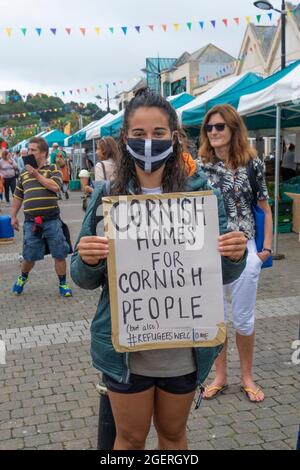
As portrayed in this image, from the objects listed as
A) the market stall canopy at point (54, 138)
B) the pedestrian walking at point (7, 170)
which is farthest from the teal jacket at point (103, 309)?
the market stall canopy at point (54, 138)

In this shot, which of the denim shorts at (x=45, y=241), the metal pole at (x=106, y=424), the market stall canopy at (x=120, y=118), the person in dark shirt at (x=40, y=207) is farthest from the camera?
the market stall canopy at (x=120, y=118)

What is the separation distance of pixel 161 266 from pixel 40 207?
4.35 metres

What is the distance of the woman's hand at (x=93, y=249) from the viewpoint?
1.96m

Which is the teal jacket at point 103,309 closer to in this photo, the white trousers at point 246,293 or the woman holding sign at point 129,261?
the woman holding sign at point 129,261

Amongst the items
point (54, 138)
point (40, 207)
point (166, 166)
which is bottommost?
point (40, 207)

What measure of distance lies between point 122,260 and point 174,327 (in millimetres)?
347

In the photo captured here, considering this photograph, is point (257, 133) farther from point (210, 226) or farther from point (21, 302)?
point (210, 226)

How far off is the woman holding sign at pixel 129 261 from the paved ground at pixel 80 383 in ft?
3.58

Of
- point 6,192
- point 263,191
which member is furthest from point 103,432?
point 6,192

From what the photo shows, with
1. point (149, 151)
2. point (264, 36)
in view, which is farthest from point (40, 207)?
point (264, 36)

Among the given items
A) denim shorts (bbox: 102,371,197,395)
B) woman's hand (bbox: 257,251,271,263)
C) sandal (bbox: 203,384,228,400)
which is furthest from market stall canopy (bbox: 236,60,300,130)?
denim shorts (bbox: 102,371,197,395)

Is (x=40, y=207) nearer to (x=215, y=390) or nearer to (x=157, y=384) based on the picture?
(x=215, y=390)

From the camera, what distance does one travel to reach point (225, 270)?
2.17 m

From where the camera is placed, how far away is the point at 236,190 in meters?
3.36
